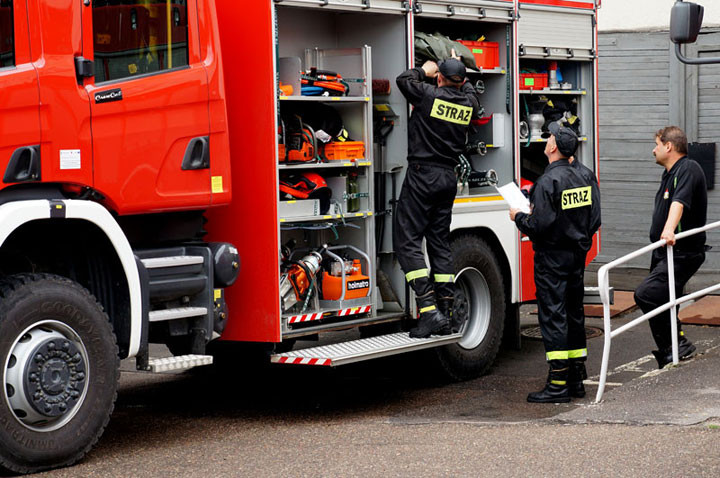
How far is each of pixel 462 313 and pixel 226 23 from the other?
9.47 ft

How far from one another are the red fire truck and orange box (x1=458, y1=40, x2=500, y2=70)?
0.02 m

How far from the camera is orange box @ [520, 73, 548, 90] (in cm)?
971

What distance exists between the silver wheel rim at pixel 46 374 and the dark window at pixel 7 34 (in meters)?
1.34

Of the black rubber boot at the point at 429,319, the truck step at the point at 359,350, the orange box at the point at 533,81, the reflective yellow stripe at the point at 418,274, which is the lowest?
the truck step at the point at 359,350

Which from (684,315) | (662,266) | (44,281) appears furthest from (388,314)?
(684,315)

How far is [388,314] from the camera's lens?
847 centimetres

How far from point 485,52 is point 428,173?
4.97 feet

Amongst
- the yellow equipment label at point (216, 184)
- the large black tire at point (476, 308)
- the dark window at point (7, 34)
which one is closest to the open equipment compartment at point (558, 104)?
the large black tire at point (476, 308)

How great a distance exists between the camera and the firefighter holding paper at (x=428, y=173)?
8203 mm

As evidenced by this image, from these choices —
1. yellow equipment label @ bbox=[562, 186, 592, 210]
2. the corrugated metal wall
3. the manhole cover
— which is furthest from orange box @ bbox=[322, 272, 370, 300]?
the corrugated metal wall

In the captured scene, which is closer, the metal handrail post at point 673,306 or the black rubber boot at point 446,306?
the black rubber boot at point 446,306

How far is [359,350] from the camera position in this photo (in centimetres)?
771

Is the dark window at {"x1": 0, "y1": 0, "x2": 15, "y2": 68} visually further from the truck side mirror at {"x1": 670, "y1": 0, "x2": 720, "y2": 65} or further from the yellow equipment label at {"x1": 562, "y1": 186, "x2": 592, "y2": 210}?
the truck side mirror at {"x1": 670, "y1": 0, "x2": 720, "y2": 65}

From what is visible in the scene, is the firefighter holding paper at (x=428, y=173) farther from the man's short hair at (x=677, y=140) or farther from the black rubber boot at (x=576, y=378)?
the man's short hair at (x=677, y=140)
